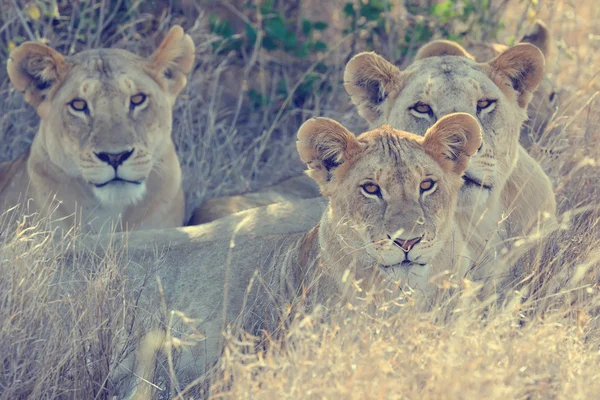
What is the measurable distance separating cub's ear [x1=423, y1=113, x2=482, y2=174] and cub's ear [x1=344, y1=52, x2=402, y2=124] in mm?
754

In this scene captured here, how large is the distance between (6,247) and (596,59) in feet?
17.1

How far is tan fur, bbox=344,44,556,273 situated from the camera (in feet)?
13.4

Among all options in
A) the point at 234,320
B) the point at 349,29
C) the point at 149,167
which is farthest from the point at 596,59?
the point at 234,320

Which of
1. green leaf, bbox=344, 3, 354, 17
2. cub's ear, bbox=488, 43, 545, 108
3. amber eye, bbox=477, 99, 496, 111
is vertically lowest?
green leaf, bbox=344, 3, 354, 17

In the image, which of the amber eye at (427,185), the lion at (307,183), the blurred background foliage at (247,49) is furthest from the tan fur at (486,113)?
the blurred background foliage at (247,49)

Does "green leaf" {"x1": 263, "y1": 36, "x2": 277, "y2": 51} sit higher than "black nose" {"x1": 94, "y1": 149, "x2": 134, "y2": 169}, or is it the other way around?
"black nose" {"x1": 94, "y1": 149, "x2": 134, "y2": 169}

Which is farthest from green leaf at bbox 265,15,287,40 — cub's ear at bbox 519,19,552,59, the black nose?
the black nose

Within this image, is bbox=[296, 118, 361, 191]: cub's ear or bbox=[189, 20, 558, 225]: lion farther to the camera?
bbox=[189, 20, 558, 225]: lion

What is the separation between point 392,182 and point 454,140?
14.7 inches

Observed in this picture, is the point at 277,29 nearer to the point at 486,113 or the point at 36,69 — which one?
the point at 36,69

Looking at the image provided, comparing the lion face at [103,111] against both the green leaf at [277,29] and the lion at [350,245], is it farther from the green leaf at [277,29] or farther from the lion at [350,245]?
the green leaf at [277,29]

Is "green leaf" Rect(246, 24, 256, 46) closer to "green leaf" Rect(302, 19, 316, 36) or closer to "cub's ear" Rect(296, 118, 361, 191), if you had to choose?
"green leaf" Rect(302, 19, 316, 36)

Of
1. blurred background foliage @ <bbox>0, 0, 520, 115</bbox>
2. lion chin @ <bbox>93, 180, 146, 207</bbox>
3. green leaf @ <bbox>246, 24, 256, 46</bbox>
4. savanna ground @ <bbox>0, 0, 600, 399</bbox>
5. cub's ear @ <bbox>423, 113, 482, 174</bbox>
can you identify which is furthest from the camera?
green leaf @ <bbox>246, 24, 256, 46</bbox>

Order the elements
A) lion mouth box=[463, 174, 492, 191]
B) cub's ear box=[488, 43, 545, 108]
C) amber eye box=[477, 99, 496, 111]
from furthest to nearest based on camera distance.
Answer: cub's ear box=[488, 43, 545, 108] → amber eye box=[477, 99, 496, 111] → lion mouth box=[463, 174, 492, 191]
